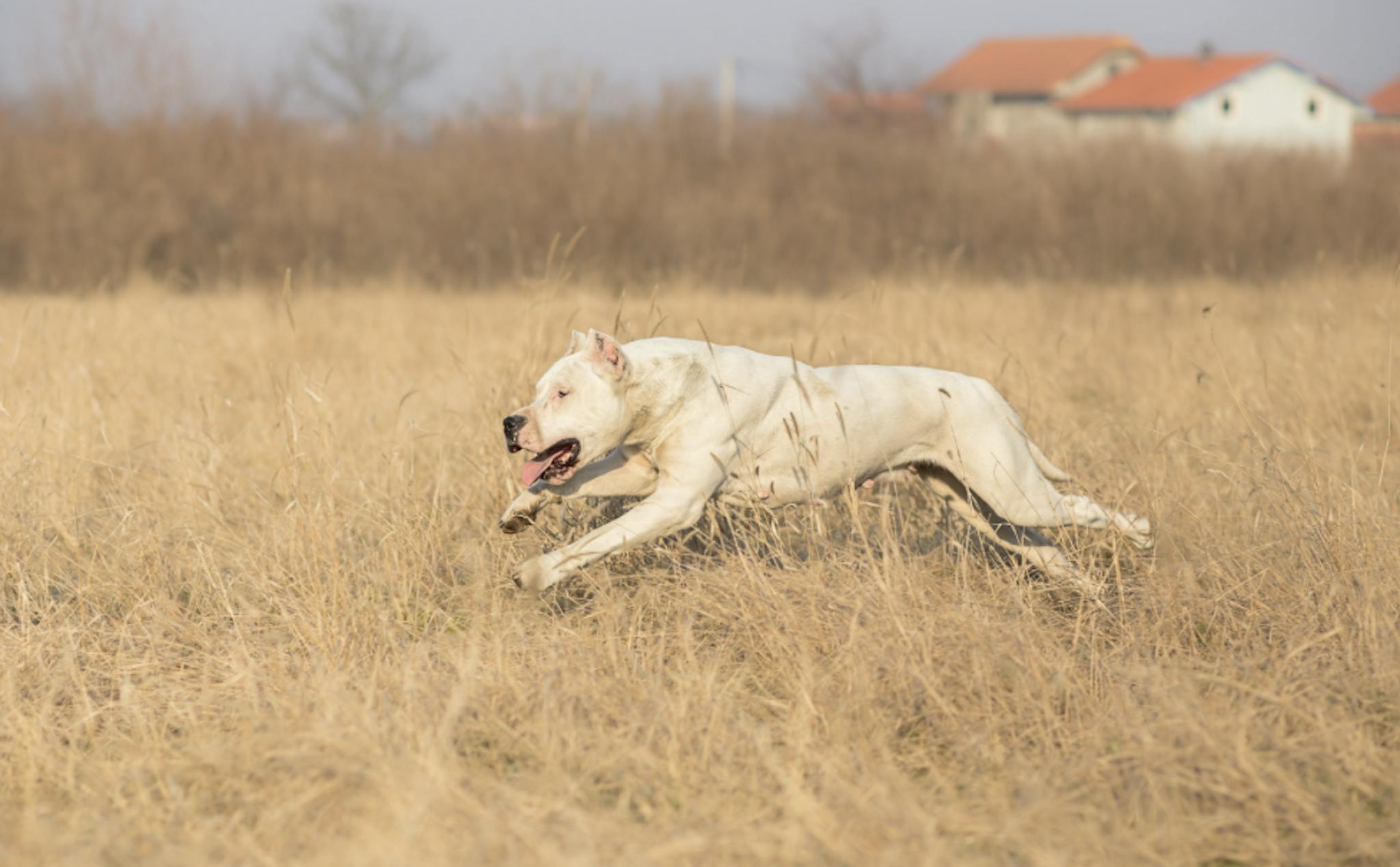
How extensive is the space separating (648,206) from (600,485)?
13150 millimetres

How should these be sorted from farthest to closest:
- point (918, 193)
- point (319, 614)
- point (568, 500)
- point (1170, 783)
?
point (918, 193) → point (568, 500) → point (319, 614) → point (1170, 783)

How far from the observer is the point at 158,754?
3.39 meters

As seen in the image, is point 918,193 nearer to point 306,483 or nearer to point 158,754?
point 306,483

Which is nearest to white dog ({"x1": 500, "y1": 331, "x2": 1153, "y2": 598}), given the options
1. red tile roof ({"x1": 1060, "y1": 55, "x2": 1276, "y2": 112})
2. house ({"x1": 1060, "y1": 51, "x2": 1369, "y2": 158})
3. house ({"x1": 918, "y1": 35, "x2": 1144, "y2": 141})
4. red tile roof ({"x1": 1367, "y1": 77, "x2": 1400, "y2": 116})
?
house ({"x1": 1060, "y1": 51, "x2": 1369, "y2": 158})

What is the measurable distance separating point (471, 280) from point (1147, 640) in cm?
1254

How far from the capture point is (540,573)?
396 centimetres

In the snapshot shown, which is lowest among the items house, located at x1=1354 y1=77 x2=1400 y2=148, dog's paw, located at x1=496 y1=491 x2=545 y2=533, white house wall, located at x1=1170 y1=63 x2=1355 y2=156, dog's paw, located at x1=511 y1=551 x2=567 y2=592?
house, located at x1=1354 y1=77 x2=1400 y2=148

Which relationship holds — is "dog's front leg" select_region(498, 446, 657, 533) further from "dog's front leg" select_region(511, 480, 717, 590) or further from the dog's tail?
the dog's tail

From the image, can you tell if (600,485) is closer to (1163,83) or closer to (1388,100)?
(1163,83)

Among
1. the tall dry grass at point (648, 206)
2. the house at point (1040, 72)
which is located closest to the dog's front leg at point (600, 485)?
the tall dry grass at point (648, 206)

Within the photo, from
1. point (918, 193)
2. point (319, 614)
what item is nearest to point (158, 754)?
point (319, 614)

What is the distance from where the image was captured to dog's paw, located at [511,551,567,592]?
395 centimetres

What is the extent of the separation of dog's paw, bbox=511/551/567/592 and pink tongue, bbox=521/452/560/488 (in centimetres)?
24

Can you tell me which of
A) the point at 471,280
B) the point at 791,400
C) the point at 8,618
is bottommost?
the point at 471,280
